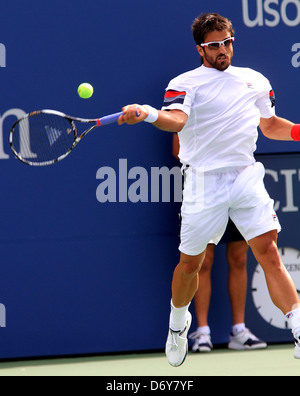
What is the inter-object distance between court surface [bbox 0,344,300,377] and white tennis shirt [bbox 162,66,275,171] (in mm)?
1136

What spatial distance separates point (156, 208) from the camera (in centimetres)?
584

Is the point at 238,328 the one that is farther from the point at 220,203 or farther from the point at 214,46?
the point at 214,46

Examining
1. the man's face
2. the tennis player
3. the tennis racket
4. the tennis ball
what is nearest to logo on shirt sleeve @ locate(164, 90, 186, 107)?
Answer: the man's face

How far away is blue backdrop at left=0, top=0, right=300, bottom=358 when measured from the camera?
5.61 meters

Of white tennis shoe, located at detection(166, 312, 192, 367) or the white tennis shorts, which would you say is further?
white tennis shoe, located at detection(166, 312, 192, 367)

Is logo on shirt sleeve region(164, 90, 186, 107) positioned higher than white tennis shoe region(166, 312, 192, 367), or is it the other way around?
logo on shirt sleeve region(164, 90, 186, 107)

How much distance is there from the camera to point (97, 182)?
5.73m

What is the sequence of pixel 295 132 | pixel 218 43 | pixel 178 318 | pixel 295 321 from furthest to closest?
pixel 178 318 → pixel 295 132 → pixel 218 43 → pixel 295 321

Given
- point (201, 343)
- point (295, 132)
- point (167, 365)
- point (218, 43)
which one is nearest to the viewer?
point (218, 43)

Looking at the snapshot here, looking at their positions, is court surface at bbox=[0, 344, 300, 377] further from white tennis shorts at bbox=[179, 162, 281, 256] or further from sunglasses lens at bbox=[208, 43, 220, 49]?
sunglasses lens at bbox=[208, 43, 220, 49]

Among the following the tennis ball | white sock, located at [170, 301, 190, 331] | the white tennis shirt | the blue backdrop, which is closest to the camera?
the white tennis shirt

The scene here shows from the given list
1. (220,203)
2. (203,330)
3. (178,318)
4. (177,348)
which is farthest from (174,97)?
(203,330)

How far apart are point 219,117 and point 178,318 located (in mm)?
1144
